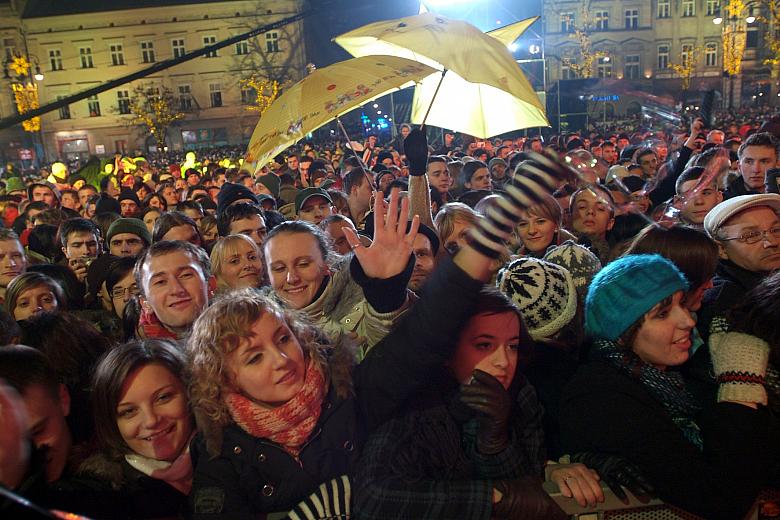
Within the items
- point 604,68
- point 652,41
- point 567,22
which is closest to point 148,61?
point 567,22

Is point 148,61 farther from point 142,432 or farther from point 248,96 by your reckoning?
point 142,432

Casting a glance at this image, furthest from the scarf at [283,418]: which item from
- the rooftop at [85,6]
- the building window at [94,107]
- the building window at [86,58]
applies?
the building window at [86,58]

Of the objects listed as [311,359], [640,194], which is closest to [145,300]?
[311,359]

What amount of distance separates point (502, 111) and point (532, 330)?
2.78 m

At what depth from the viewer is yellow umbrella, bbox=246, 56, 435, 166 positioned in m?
3.55

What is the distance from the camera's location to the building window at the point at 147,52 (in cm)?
5356

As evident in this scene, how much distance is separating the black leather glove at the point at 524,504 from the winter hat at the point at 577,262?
65.8 inches

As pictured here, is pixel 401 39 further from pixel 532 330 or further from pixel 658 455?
pixel 658 455

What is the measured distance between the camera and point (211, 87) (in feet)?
174

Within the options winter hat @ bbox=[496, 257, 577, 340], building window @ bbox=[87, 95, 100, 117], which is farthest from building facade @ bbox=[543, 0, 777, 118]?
winter hat @ bbox=[496, 257, 577, 340]

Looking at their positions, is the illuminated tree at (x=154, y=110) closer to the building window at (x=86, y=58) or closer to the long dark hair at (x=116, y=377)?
the building window at (x=86, y=58)

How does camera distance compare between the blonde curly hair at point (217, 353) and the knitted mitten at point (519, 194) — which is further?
the blonde curly hair at point (217, 353)

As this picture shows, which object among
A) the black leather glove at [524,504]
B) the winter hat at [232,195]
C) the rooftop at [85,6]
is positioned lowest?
the black leather glove at [524,504]

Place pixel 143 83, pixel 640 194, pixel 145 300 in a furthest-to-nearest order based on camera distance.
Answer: pixel 143 83
pixel 640 194
pixel 145 300
